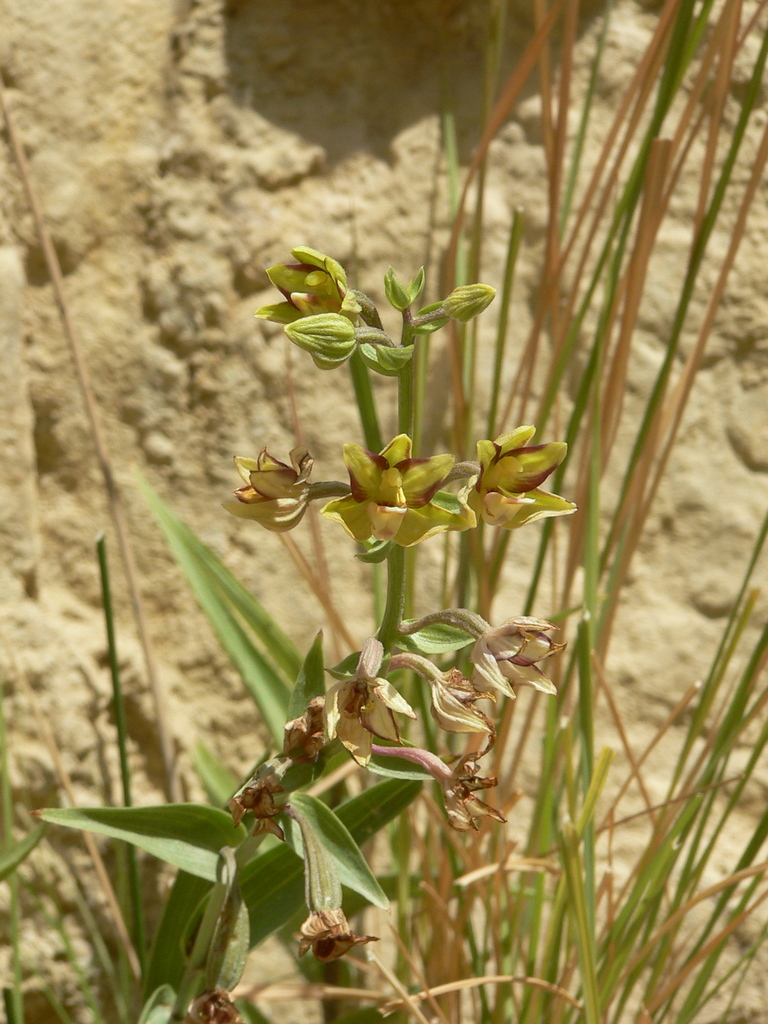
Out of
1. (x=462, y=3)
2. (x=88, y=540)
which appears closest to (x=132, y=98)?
(x=462, y=3)

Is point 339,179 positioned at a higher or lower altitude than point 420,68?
lower

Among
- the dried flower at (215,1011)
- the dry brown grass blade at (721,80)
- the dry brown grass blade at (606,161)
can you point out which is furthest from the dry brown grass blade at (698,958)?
the dry brown grass blade at (721,80)

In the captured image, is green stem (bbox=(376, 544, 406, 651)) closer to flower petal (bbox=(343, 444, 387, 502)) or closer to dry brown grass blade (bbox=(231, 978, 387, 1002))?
flower petal (bbox=(343, 444, 387, 502))

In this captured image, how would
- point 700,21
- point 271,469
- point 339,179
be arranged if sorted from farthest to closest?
point 339,179
point 700,21
point 271,469

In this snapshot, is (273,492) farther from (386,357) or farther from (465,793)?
(465,793)

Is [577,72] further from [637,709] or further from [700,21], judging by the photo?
[637,709]

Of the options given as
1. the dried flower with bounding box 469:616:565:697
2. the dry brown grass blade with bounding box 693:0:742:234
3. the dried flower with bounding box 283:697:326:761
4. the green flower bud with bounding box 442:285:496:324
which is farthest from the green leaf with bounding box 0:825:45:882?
the dry brown grass blade with bounding box 693:0:742:234
